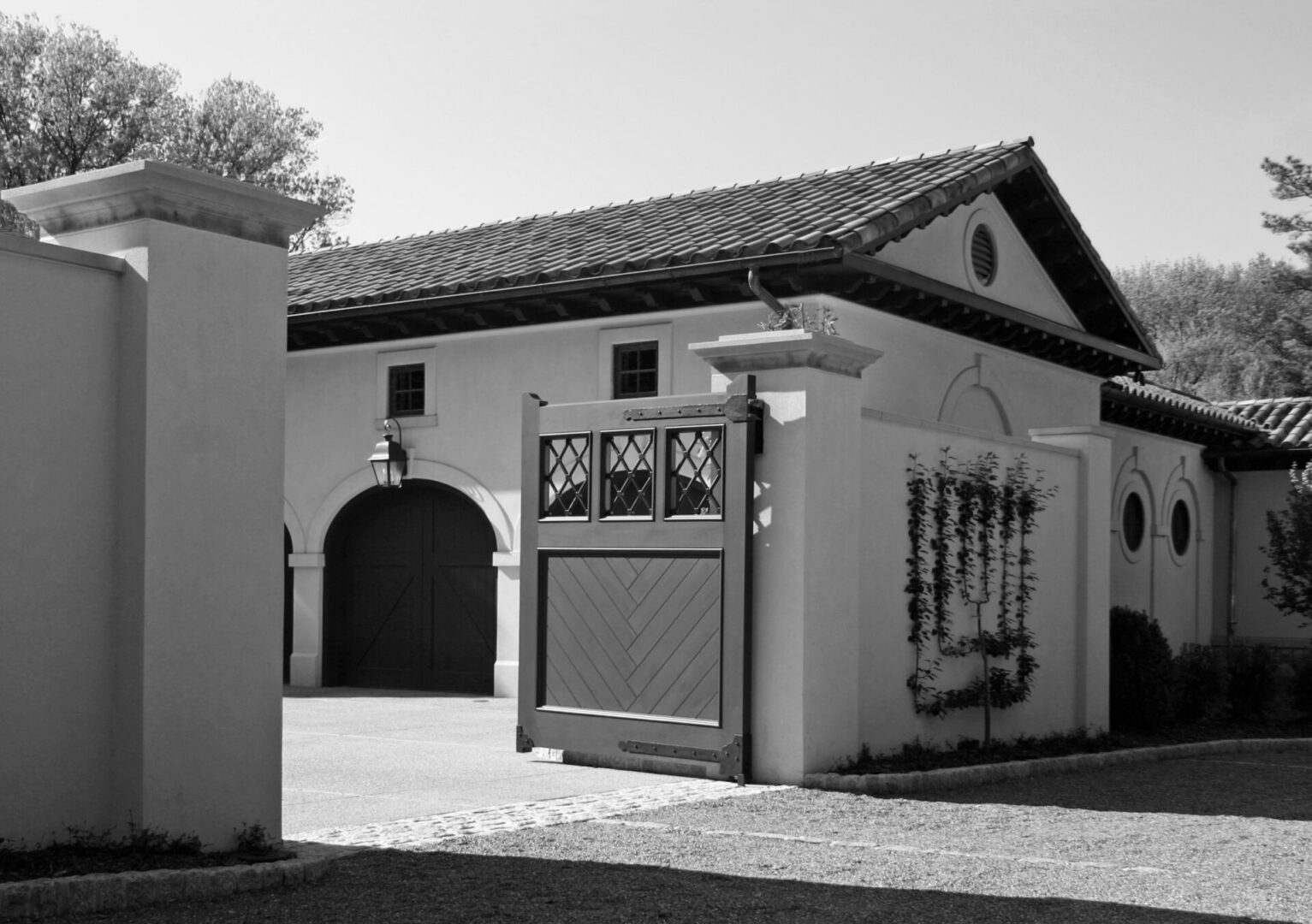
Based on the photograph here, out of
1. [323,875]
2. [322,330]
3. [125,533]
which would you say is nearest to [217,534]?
[125,533]

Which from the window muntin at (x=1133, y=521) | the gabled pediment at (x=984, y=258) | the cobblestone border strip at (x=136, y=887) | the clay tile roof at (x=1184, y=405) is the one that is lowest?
the cobblestone border strip at (x=136, y=887)

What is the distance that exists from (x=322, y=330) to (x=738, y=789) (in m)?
9.44

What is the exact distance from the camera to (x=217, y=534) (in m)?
6.60

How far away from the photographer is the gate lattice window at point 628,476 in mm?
10422

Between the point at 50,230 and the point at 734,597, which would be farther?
the point at 734,597

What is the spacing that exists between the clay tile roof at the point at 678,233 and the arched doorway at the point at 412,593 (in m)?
2.45

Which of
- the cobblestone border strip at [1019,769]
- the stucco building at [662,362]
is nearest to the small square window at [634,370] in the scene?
the stucco building at [662,362]

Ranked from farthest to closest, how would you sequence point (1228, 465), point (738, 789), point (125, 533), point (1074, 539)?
point (1228, 465)
point (1074, 539)
point (738, 789)
point (125, 533)

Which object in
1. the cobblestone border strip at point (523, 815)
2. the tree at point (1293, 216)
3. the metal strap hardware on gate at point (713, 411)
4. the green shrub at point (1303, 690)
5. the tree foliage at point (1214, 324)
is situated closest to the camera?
the cobblestone border strip at point (523, 815)

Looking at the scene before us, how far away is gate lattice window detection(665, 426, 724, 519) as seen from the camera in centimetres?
1006

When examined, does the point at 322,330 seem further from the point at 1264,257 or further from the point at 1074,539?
the point at 1264,257

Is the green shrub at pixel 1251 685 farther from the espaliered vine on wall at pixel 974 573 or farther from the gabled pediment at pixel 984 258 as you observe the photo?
the espaliered vine on wall at pixel 974 573

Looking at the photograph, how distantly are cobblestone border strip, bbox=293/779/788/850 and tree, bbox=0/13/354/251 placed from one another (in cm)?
2875

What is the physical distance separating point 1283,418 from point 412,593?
14.4 meters
